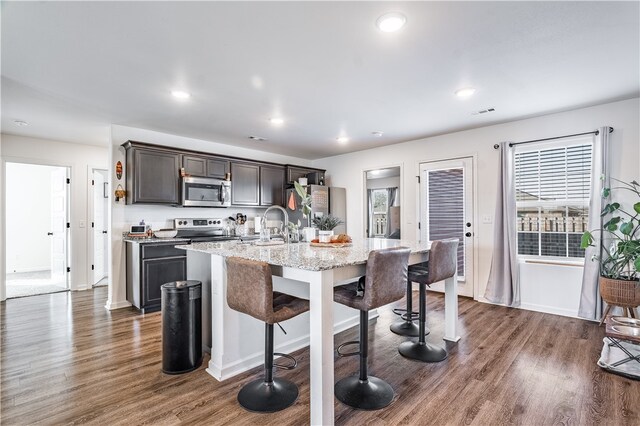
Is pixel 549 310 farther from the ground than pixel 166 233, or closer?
closer

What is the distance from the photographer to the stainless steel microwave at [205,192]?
4.60 metres

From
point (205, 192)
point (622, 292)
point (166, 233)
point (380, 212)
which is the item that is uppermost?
point (205, 192)

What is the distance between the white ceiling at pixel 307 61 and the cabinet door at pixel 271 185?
5.22 feet

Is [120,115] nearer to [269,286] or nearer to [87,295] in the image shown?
[87,295]

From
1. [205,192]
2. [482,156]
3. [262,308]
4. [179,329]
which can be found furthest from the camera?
[205,192]

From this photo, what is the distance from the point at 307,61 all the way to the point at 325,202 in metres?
3.64

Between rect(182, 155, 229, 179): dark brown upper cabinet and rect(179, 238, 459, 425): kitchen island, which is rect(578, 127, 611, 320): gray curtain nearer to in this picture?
rect(179, 238, 459, 425): kitchen island

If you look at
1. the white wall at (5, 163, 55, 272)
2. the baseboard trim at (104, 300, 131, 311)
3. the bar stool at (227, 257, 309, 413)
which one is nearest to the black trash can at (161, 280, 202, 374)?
the bar stool at (227, 257, 309, 413)

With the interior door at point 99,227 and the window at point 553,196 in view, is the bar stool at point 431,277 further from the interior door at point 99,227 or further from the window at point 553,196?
the interior door at point 99,227

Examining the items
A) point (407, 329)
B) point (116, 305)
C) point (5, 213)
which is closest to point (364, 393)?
point (407, 329)

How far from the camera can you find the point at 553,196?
3930 millimetres

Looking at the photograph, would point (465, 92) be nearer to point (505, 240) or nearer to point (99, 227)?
point (505, 240)

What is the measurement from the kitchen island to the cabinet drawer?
4.91ft

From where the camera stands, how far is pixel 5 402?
2000 mm
